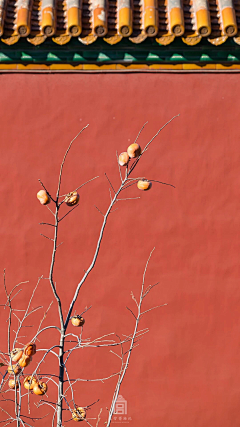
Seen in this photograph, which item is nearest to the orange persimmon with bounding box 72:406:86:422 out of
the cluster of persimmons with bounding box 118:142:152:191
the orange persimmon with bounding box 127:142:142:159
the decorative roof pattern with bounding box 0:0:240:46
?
the cluster of persimmons with bounding box 118:142:152:191

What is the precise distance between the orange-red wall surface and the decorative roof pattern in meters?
0.26

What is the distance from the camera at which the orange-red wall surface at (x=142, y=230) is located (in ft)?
9.26

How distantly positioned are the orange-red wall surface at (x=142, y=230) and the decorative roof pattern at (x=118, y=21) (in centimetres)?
26

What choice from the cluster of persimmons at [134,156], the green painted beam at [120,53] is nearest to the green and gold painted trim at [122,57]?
the green painted beam at [120,53]

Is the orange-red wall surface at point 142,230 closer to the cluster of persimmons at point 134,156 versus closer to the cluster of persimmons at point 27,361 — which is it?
the cluster of persimmons at point 134,156

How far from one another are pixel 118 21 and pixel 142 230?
1.31 metres

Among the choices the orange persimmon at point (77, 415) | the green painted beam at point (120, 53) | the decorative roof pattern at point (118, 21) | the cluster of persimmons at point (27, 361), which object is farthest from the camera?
the green painted beam at point (120, 53)

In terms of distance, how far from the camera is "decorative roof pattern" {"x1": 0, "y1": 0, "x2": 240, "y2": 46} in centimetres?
273

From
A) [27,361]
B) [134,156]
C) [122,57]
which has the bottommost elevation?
[27,361]

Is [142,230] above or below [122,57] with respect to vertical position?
below

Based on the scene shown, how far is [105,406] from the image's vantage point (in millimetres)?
2799

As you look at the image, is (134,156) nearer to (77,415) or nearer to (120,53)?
(77,415)

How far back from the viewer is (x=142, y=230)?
9.42 ft

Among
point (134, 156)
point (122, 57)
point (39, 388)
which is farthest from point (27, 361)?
point (122, 57)
